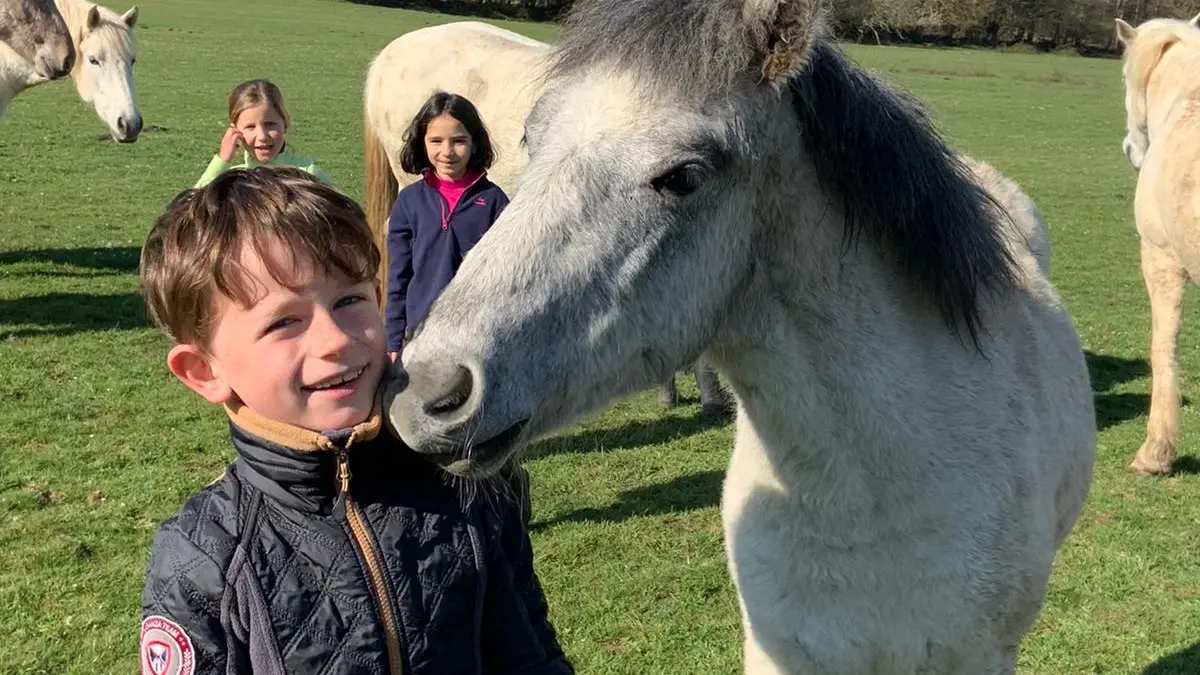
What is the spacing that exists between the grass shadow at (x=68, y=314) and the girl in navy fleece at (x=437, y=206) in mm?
4102

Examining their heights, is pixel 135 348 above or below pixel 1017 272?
below

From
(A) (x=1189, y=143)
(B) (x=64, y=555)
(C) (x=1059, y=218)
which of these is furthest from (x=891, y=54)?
(B) (x=64, y=555)

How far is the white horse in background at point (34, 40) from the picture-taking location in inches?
314

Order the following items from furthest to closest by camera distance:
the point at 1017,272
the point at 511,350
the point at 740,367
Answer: the point at 1017,272, the point at 740,367, the point at 511,350

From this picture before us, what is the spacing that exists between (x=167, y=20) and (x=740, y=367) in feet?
122

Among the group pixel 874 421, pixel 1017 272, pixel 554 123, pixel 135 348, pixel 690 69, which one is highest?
pixel 690 69

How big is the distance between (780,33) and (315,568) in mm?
1245

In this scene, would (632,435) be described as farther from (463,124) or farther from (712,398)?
(463,124)

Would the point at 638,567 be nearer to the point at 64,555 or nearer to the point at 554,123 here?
the point at 64,555

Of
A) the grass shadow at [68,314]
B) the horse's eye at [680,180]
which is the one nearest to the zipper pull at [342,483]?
the horse's eye at [680,180]

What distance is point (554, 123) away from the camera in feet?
6.07

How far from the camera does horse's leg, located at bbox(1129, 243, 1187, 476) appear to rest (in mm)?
5852

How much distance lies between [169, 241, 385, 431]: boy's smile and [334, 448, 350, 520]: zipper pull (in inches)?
1.9

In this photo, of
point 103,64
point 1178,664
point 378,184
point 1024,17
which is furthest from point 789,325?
point 1024,17
